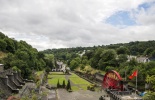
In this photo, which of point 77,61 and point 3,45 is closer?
point 3,45

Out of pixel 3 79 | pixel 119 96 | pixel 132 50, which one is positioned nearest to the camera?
pixel 3 79

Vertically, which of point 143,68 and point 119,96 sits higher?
point 143,68

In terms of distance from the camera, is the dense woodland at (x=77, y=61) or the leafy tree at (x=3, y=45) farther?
the leafy tree at (x=3, y=45)

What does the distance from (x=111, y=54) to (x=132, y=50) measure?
6130 cm

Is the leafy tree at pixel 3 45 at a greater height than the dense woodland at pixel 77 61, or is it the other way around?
the leafy tree at pixel 3 45

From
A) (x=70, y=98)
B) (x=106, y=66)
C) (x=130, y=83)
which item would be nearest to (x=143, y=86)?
(x=130, y=83)

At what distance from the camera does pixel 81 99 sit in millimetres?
35844

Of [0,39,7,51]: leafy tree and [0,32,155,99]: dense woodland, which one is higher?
[0,39,7,51]: leafy tree

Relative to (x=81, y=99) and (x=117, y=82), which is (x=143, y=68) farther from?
(x=81, y=99)

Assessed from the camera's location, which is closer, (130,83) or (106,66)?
(130,83)

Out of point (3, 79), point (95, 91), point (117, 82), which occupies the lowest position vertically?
point (95, 91)

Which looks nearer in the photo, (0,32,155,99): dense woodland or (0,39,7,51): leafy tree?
(0,32,155,99): dense woodland

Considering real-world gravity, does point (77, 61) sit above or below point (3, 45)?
below

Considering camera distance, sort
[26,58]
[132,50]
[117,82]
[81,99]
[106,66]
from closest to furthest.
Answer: [81,99]
[117,82]
[26,58]
[106,66]
[132,50]
